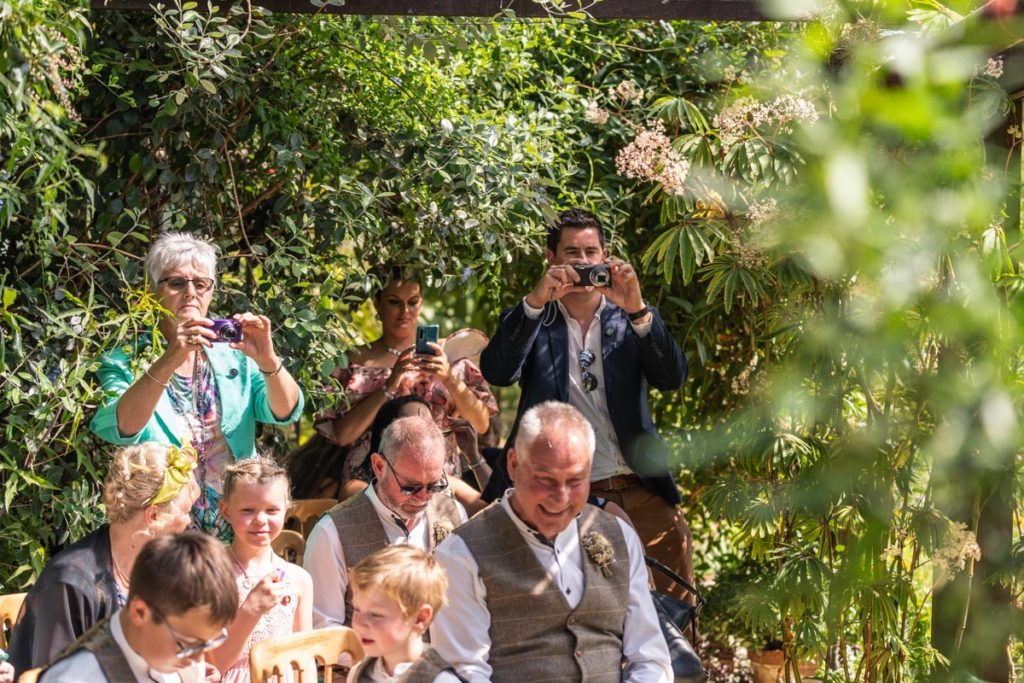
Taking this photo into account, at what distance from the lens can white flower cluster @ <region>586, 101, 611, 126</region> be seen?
16.5 ft

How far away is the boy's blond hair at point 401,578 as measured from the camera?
2725 millimetres

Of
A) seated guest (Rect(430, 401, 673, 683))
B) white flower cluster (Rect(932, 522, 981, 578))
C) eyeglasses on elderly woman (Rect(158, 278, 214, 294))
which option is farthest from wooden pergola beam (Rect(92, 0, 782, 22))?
white flower cluster (Rect(932, 522, 981, 578))

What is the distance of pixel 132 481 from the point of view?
3.12 metres

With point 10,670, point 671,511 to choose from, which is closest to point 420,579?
point 10,670

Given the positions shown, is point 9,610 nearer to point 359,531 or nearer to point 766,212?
point 359,531

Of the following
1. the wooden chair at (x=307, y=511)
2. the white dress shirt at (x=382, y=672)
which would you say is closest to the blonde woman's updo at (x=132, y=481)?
the white dress shirt at (x=382, y=672)

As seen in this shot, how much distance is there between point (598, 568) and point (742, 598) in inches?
95.2

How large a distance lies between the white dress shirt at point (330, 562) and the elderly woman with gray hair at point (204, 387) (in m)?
0.36

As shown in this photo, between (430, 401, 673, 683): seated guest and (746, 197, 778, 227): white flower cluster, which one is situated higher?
(746, 197, 778, 227): white flower cluster

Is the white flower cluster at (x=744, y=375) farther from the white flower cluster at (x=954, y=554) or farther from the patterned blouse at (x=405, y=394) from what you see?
the white flower cluster at (x=954, y=554)

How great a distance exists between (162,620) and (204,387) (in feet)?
5.31

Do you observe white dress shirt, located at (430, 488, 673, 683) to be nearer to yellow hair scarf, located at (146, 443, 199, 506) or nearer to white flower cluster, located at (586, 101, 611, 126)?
yellow hair scarf, located at (146, 443, 199, 506)

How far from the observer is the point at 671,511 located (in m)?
4.44

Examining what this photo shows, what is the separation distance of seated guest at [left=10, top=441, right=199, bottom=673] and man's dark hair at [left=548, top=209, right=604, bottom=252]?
5.66ft
